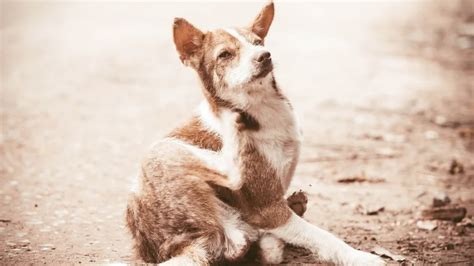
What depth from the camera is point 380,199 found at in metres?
6.79

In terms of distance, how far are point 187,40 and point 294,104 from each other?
5379 millimetres

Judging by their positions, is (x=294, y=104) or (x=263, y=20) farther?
(x=294, y=104)

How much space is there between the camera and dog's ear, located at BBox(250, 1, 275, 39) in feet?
16.6

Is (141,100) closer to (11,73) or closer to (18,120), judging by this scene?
(18,120)

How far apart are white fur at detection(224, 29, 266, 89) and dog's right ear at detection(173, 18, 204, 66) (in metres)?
0.32

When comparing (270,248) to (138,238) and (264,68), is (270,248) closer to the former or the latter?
(138,238)

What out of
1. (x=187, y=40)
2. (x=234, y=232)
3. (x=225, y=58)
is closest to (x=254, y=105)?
Answer: (x=225, y=58)

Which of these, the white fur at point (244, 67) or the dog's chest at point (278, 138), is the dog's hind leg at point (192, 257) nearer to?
the dog's chest at point (278, 138)

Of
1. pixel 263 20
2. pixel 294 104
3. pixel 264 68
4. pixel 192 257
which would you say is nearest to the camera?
pixel 192 257

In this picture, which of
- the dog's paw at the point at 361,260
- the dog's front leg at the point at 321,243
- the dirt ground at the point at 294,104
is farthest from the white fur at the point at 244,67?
the dog's paw at the point at 361,260

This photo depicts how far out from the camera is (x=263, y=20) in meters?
5.11

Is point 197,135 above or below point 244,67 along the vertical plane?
below

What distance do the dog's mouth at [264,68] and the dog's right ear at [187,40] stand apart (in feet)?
1.99

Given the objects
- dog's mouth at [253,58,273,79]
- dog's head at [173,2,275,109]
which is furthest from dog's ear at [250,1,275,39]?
dog's mouth at [253,58,273,79]
